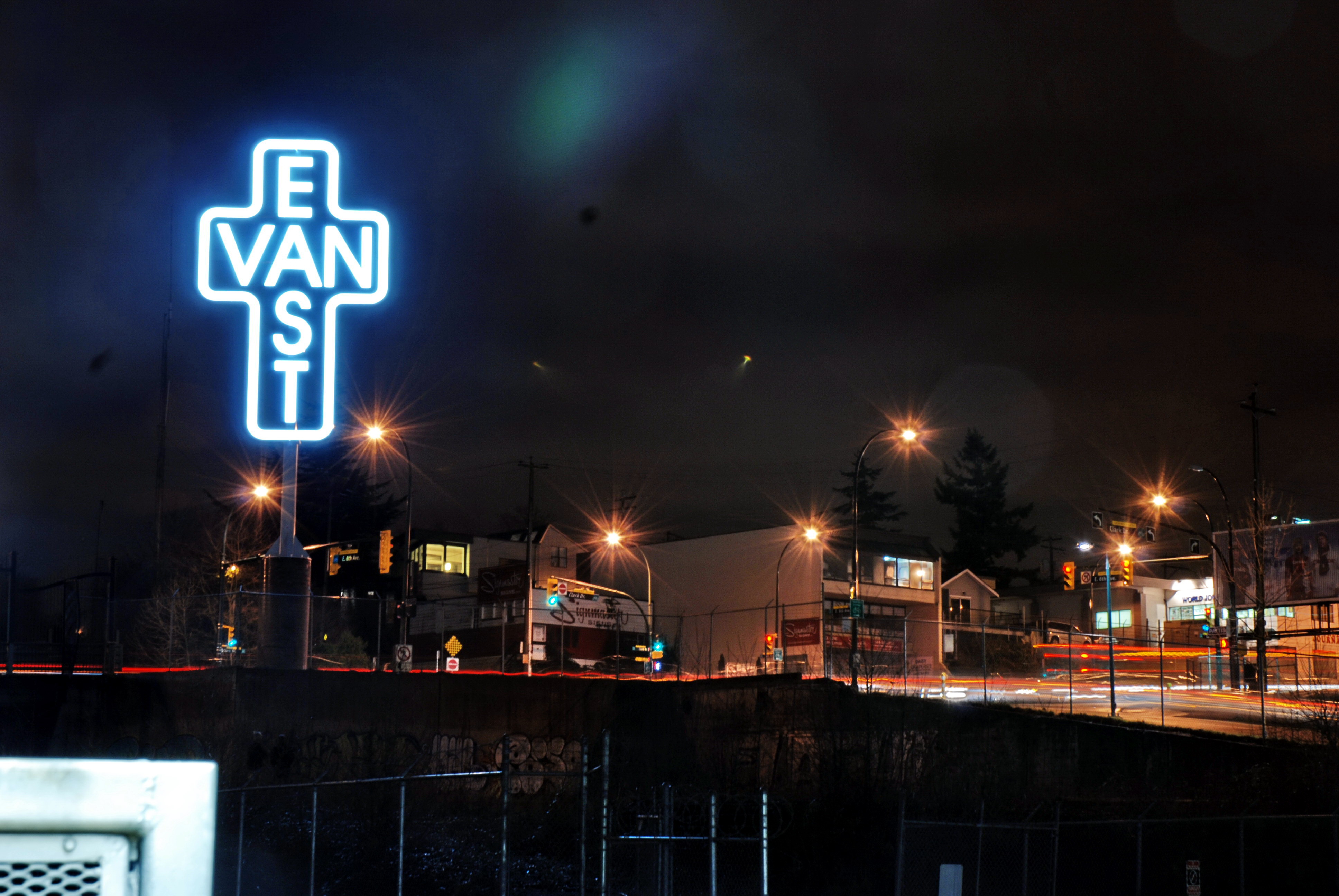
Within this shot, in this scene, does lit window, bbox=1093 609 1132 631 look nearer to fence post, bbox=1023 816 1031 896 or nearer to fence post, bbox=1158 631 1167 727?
fence post, bbox=1158 631 1167 727

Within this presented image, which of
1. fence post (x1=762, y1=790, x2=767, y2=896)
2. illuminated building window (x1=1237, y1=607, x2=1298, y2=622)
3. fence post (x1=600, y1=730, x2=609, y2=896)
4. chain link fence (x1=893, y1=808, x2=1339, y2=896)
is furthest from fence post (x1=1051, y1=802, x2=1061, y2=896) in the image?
illuminated building window (x1=1237, y1=607, x2=1298, y2=622)

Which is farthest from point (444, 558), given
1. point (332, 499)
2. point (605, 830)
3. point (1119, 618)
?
point (605, 830)

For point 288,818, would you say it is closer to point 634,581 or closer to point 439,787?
point 439,787

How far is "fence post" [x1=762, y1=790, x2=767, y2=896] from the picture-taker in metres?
14.4

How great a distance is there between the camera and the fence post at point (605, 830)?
576 inches

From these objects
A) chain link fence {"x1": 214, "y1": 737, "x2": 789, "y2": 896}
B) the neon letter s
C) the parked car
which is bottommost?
chain link fence {"x1": 214, "y1": 737, "x2": 789, "y2": 896}

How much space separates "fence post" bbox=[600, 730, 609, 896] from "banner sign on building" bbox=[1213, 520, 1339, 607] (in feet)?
167

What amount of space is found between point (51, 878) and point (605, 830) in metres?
13.7

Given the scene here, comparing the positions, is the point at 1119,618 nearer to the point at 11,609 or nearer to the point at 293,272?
the point at 293,272

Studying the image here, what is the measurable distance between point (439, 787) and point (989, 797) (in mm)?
13254

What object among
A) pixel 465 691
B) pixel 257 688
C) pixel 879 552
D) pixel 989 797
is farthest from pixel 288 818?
pixel 879 552

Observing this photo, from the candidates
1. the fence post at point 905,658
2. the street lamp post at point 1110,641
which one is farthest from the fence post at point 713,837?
the street lamp post at point 1110,641

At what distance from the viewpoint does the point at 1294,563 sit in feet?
202

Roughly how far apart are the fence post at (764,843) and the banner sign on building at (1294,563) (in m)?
50.8
